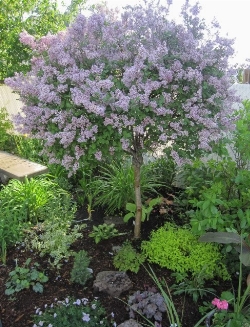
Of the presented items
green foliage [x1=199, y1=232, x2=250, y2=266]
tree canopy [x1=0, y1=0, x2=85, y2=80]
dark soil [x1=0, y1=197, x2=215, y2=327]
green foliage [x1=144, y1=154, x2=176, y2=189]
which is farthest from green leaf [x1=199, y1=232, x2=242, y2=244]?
tree canopy [x1=0, y1=0, x2=85, y2=80]

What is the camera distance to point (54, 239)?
3166mm

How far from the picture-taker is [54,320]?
2.33m

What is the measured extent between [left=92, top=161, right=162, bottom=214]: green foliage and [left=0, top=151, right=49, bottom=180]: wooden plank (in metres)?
0.83

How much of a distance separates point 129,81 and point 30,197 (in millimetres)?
1944

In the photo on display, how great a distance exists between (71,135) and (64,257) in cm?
127

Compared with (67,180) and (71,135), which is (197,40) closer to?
(71,135)

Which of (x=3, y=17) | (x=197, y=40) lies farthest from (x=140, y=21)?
(x=3, y=17)

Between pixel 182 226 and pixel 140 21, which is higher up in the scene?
pixel 140 21

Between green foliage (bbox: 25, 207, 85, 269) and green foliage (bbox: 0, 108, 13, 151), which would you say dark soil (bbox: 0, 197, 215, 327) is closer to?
green foliage (bbox: 25, 207, 85, 269)

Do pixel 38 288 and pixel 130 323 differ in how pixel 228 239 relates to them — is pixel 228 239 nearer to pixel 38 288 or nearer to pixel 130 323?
pixel 130 323

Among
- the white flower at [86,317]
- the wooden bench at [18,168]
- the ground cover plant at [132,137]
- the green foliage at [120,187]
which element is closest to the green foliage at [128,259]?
the ground cover plant at [132,137]

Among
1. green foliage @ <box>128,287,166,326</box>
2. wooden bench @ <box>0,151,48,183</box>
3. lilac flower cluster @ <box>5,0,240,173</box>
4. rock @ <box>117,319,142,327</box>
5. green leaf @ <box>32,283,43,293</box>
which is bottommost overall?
rock @ <box>117,319,142,327</box>

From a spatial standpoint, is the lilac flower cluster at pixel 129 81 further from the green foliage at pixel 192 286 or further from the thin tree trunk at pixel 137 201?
the green foliage at pixel 192 286

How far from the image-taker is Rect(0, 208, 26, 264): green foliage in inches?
124
